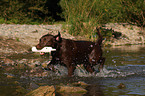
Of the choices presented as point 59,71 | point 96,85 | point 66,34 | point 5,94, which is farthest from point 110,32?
point 5,94

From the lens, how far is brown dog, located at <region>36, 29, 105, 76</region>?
821 cm

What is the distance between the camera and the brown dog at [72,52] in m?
8.21

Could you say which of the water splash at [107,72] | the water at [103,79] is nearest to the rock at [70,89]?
the water at [103,79]

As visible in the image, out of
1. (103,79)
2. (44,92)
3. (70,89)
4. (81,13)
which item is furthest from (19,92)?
(81,13)

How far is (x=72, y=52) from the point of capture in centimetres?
856

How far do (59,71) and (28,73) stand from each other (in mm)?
1022

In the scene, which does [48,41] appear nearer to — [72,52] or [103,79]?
[72,52]

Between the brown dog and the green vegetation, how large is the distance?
9.87m

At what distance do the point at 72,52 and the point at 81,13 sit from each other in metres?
11.7

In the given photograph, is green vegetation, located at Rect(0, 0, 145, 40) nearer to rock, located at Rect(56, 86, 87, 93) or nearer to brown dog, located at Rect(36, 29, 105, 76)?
brown dog, located at Rect(36, 29, 105, 76)

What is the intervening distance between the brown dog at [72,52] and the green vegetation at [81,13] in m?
9.87

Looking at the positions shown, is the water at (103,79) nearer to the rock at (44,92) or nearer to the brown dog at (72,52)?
the brown dog at (72,52)

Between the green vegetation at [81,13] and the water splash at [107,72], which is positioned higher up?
the green vegetation at [81,13]

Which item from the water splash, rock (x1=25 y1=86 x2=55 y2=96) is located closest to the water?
the water splash
